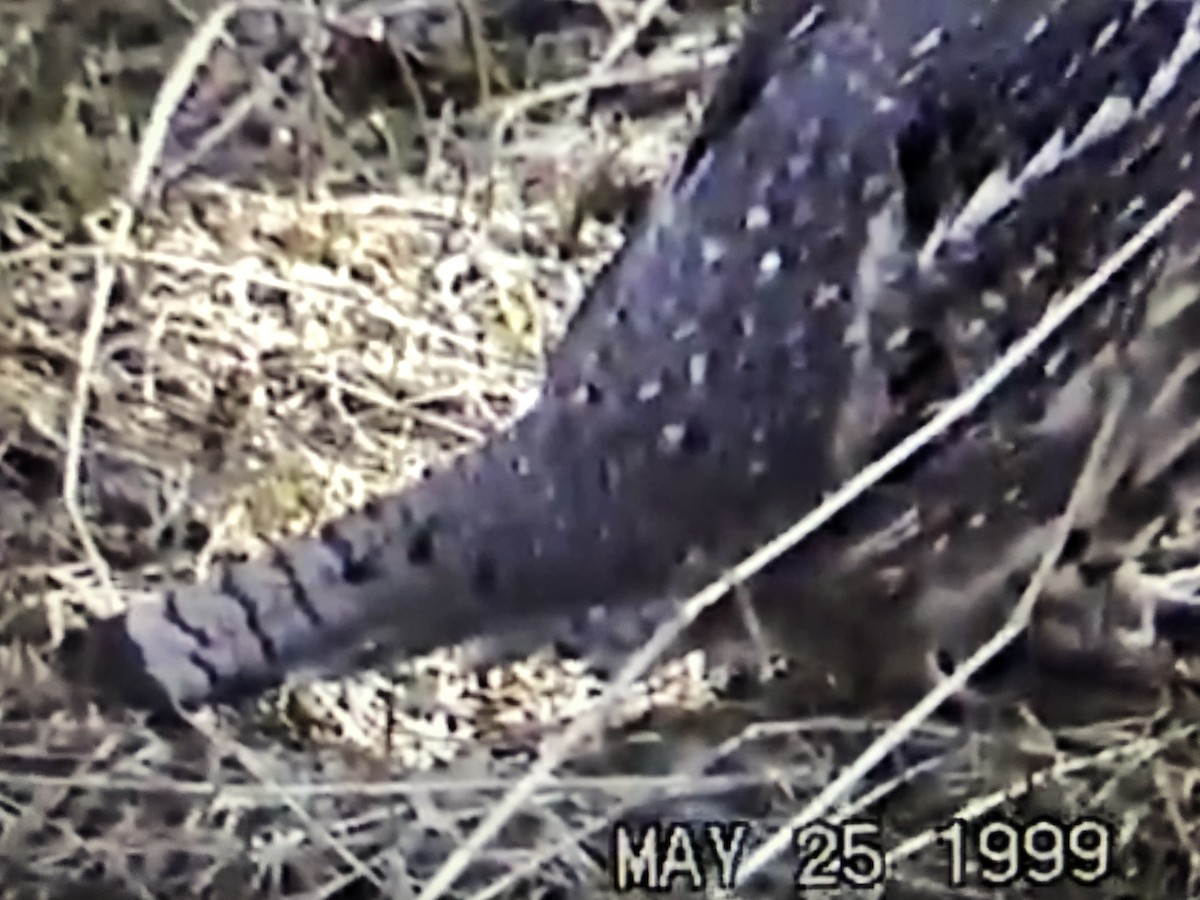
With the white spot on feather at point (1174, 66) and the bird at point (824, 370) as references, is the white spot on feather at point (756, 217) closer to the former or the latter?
the bird at point (824, 370)

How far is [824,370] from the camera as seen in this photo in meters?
1.03

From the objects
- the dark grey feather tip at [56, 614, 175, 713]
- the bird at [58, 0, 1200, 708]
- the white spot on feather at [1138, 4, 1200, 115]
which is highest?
the white spot on feather at [1138, 4, 1200, 115]

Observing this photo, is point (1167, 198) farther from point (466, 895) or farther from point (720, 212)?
point (466, 895)

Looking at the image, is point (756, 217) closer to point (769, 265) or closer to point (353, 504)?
point (769, 265)

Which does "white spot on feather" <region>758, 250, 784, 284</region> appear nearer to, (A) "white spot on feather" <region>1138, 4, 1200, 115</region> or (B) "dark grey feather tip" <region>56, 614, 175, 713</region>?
(A) "white spot on feather" <region>1138, 4, 1200, 115</region>

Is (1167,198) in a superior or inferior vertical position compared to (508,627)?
superior

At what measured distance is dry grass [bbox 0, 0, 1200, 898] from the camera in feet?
3.30

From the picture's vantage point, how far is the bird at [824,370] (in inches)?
39.2

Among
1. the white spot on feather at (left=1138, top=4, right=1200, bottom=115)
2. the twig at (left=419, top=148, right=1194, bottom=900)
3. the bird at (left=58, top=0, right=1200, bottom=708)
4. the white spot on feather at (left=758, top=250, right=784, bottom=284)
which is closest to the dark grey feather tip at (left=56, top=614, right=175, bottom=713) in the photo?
the bird at (left=58, top=0, right=1200, bottom=708)

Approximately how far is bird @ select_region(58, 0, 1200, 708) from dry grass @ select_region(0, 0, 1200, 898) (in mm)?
25

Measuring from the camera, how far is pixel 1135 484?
40.8 inches

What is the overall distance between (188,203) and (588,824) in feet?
1.38

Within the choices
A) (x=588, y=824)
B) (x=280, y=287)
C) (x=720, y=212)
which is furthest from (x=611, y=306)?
(x=588, y=824)

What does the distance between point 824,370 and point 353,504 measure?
0.27 metres
